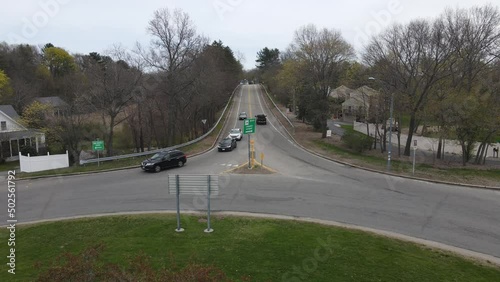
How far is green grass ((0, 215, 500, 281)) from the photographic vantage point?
32.7 feet

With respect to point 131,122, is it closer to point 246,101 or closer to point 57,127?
point 57,127

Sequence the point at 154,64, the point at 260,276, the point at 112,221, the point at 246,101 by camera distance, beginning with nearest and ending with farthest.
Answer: the point at 260,276 < the point at 112,221 < the point at 154,64 < the point at 246,101

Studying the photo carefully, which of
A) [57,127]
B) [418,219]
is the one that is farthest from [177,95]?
[418,219]

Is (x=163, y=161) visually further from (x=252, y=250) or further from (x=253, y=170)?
(x=252, y=250)

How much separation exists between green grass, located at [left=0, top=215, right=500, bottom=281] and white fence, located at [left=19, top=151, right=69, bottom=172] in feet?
58.3


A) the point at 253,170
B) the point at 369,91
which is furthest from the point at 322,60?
the point at 253,170

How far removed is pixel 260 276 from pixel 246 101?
270 ft

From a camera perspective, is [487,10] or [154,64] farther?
[154,64]

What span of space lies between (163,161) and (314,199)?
493 inches

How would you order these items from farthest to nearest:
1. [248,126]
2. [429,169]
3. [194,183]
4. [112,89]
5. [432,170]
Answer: [112,89], [248,126], [429,169], [432,170], [194,183]

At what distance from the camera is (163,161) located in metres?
26.2

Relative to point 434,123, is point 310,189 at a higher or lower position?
lower

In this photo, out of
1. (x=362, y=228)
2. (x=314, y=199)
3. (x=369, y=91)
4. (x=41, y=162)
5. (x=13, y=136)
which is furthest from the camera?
(x=369, y=91)

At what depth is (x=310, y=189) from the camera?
67.5ft
